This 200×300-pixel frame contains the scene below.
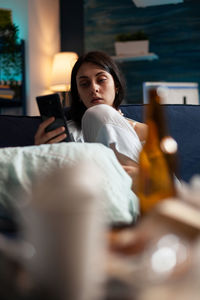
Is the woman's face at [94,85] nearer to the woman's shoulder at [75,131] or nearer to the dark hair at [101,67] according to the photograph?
the dark hair at [101,67]

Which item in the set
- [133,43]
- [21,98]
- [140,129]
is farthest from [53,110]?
[133,43]

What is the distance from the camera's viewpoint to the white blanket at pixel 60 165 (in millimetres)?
717

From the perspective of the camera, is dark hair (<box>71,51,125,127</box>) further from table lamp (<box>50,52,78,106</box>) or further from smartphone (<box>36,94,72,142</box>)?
table lamp (<box>50,52,78,106</box>)

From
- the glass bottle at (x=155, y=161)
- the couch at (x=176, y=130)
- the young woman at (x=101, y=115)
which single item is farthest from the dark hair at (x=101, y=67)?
the glass bottle at (x=155, y=161)

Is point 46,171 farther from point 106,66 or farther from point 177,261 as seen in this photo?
point 106,66

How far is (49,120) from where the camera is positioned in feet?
4.14

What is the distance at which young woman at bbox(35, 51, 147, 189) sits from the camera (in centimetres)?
108

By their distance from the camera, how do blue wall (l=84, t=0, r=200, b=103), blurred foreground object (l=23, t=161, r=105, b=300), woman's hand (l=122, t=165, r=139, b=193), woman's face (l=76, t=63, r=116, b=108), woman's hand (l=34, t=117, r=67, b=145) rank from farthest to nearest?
blue wall (l=84, t=0, r=200, b=103)
woman's face (l=76, t=63, r=116, b=108)
woman's hand (l=34, t=117, r=67, b=145)
woman's hand (l=122, t=165, r=139, b=193)
blurred foreground object (l=23, t=161, r=105, b=300)

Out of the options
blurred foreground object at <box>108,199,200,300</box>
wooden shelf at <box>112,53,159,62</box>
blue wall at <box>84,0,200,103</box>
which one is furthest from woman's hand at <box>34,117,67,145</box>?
blue wall at <box>84,0,200,103</box>

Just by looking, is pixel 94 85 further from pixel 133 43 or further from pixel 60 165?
pixel 133 43

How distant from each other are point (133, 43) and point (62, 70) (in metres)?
0.79

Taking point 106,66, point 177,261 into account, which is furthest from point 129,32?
point 177,261

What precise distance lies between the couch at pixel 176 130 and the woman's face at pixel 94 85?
0.38 ft

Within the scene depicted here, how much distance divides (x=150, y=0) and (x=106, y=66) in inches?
87.0
